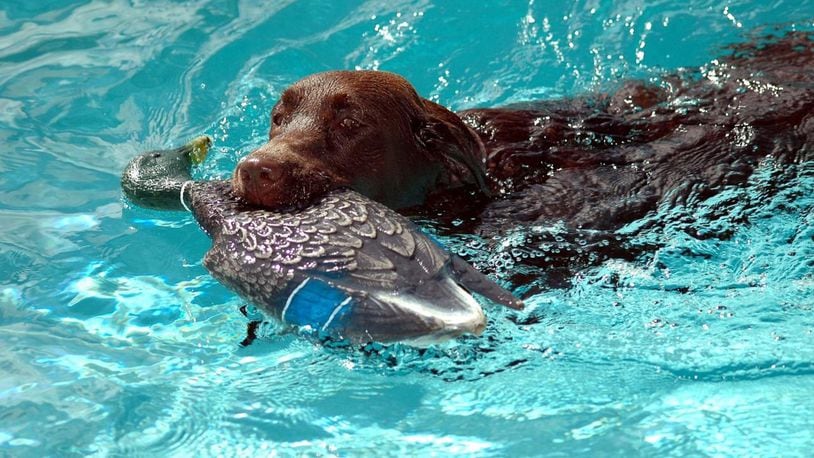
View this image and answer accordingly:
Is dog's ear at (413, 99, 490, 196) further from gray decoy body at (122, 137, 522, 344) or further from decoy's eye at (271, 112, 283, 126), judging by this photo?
gray decoy body at (122, 137, 522, 344)

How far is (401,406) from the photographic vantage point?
4.17 metres

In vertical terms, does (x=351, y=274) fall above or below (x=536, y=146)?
below

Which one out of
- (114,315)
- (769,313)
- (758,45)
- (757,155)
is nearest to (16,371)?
(114,315)

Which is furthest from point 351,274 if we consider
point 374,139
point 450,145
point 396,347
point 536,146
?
point 536,146

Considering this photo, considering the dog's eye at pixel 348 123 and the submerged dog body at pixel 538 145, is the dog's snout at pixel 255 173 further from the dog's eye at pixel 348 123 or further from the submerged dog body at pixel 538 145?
the dog's eye at pixel 348 123

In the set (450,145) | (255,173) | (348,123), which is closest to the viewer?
(255,173)

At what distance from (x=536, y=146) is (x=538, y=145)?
18mm

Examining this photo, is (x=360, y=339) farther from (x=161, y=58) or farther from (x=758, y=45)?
(x=161, y=58)

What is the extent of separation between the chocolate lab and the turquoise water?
0.77 ft

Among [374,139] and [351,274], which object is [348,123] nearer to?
[374,139]

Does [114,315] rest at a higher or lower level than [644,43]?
lower

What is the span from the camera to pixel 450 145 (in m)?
4.76

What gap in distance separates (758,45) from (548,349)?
10.9 feet

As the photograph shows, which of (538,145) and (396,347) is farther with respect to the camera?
(538,145)
